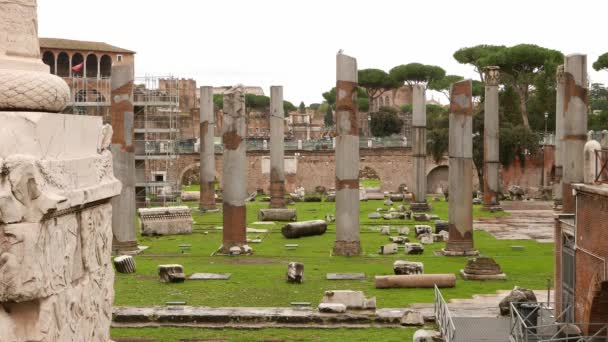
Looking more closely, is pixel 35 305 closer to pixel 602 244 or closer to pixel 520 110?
pixel 602 244

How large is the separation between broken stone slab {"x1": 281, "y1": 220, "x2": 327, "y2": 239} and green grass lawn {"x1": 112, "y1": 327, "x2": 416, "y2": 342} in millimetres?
11347

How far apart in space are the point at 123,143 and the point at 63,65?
42778mm

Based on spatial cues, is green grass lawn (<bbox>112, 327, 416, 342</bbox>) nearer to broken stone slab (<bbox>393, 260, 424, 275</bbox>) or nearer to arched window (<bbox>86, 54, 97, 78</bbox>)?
broken stone slab (<bbox>393, 260, 424, 275</bbox>)

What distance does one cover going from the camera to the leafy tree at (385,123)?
61.0 metres

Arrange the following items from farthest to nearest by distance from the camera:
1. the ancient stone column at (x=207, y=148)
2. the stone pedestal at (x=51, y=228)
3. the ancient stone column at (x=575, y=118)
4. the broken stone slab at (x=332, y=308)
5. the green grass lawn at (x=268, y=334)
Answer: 1. the ancient stone column at (x=207, y=148)
2. the ancient stone column at (x=575, y=118)
3. the broken stone slab at (x=332, y=308)
4. the green grass lawn at (x=268, y=334)
5. the stone pedestal at (x=51, y=228)

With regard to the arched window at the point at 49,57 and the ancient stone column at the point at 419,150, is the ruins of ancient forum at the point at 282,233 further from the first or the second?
the arched window at the point at 49,57

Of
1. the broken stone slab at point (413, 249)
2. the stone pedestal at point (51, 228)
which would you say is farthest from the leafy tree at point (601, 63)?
the stone pedestal at point (51, 228)

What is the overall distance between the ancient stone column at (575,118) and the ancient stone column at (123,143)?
9.66 m

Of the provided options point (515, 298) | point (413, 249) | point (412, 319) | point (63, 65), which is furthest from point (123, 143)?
point (63, 65)

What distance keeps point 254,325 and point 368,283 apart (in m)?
4.09

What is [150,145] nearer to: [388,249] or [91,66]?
[388,249]

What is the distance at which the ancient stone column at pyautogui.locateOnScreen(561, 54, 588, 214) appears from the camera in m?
17.8

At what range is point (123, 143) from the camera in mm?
19750

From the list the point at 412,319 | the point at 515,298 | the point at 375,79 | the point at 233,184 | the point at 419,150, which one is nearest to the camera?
the point at 412,319
